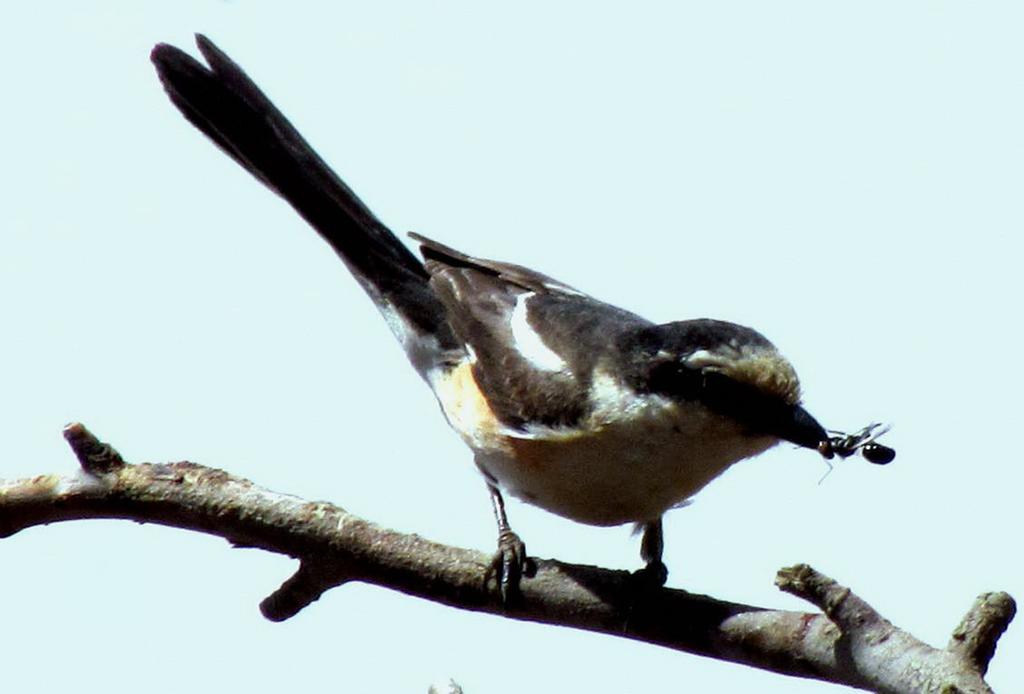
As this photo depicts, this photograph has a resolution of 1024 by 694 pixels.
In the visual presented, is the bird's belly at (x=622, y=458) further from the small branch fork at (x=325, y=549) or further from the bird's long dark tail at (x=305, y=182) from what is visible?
the bird's long dark tail at (x=305, y=182)

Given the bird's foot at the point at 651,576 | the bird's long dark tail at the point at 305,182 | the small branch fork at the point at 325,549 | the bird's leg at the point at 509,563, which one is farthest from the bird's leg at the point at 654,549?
the bird's long dark tail at the point at 305,182

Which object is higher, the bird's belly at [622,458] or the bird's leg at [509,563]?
the bird's belly at [622,458]

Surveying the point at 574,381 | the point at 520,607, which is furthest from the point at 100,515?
the point at 574,381

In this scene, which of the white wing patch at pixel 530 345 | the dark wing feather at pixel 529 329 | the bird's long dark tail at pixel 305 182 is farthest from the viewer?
the bird's long dark tail at pixel 305 182

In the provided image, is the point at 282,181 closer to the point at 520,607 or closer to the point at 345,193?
the point at 345,193

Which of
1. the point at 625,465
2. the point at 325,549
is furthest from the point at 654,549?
the point at 325,549

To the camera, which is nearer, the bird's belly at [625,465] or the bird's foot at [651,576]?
the bird's foot at [651,576]
